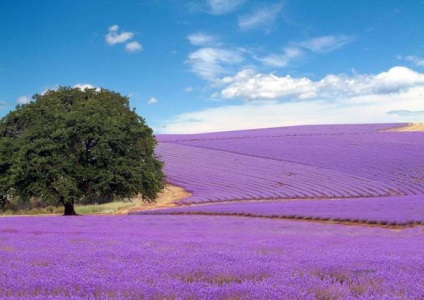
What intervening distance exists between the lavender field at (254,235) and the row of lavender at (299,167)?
135 millimetres

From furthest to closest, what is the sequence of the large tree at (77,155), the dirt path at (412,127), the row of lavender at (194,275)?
the dirt path at (412,127) < the large tree at (77,155) < the row of lavender at (194,275)

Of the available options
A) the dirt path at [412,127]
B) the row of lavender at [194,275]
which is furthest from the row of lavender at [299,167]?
the row of lavender at [194,275]

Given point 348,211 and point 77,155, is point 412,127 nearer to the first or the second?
point 348,211

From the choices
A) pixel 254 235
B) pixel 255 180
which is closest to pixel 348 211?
pixel 254 235

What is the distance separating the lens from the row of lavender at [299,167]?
3550 cm

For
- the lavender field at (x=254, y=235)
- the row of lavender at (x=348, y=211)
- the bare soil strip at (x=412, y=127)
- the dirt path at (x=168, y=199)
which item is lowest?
the dirt path at (x=168, y=199)

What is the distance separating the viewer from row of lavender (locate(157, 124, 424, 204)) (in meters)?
35.5

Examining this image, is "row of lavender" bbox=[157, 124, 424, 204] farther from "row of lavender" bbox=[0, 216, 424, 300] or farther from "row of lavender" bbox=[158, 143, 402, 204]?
"row of lavender" bbox=[0, 216, 424, 300]

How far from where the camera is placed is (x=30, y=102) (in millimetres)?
30094

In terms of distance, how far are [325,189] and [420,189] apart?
679 cm

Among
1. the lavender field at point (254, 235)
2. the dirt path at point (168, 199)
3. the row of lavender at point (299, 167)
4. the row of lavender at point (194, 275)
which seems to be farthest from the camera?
the row of lavender at point (299, 167)

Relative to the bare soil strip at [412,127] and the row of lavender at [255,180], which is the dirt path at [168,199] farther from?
the bare soil strip at [412,127]

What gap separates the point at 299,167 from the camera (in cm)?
4362

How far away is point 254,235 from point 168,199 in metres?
22.6
